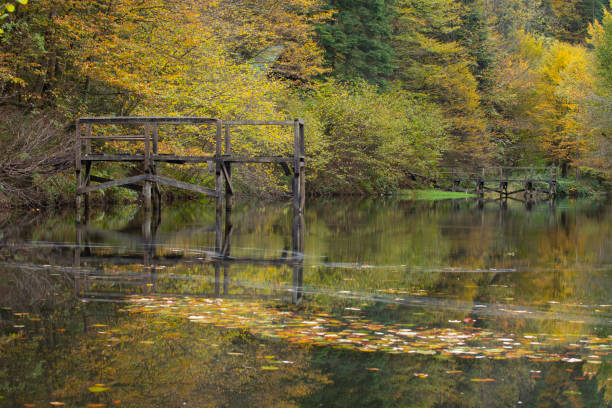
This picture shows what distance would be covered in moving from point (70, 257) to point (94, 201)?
53.1 feet

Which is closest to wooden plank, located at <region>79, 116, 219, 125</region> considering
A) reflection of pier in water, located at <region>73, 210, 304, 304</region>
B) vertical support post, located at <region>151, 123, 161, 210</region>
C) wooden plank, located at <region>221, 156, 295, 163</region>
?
vertical support post, located at <region>151, 123, 161, 210</region>

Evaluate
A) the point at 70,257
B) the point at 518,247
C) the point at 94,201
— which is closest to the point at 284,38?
the point at 94,201

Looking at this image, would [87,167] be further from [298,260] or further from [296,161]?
[298,260]

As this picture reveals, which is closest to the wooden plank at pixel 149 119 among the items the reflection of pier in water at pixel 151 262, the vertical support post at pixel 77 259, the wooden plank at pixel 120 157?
the wooden plank at pixel 120 157

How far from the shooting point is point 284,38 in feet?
143

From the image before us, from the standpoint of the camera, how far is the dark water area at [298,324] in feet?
17.7

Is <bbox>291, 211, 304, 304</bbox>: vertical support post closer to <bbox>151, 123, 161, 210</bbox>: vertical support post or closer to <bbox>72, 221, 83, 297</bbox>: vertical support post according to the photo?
<bbox>72, 221, 83, 297</bbox>: vertical support post

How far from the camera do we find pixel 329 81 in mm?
43312

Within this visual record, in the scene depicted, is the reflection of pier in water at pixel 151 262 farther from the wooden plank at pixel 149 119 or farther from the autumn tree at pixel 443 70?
the autumn tree at pixel 443 70

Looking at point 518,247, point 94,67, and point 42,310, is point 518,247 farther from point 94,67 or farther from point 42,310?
point 94,67

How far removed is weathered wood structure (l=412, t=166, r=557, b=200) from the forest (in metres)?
1.01

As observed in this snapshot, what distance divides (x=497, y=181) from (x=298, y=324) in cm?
5035

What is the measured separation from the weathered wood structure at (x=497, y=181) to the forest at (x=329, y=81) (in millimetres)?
1007

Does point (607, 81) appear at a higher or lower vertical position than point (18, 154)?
higher
